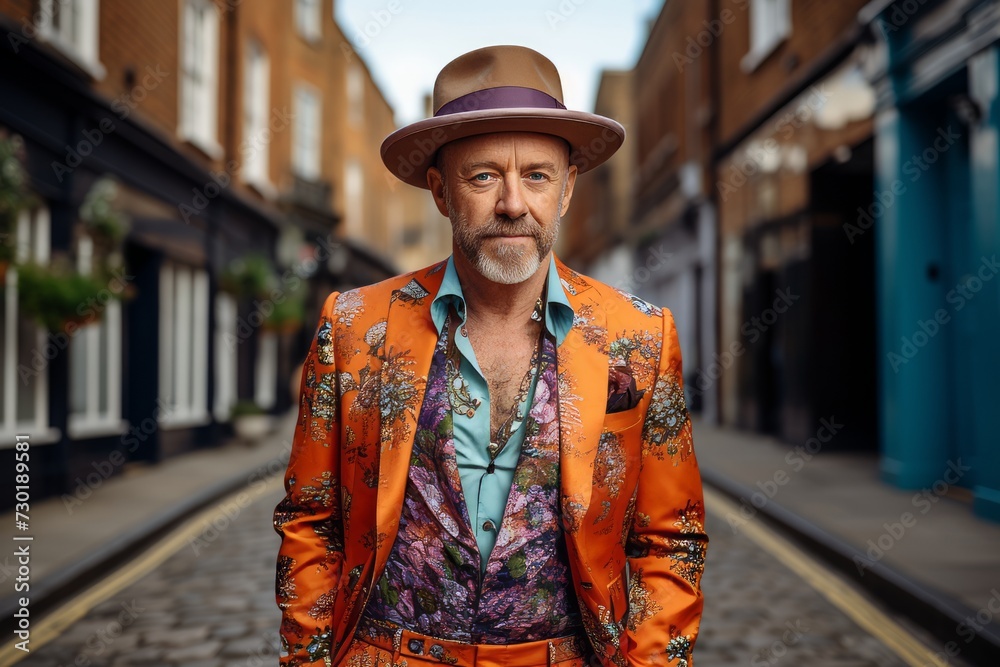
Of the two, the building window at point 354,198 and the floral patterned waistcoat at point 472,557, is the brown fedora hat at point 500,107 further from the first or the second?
the building window at point 354,198

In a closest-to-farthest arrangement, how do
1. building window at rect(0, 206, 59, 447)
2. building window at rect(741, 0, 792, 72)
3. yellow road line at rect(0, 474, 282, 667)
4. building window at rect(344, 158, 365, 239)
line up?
1. yellow road line at rect(0, 474, 282, 667)
2. building window at rect(0, 206, 59, 447)
3. building window at rect(741, 0, 792, 72)
4. building window at rect(344, 158, 365, 239)

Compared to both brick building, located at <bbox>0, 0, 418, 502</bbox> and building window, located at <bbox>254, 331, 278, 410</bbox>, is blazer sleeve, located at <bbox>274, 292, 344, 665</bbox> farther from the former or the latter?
building window, located at <bbox>254, 331, 278, 410</bbox>

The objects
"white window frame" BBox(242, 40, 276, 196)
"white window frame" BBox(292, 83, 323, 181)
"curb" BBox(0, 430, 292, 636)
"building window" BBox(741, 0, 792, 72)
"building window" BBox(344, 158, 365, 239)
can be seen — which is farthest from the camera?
"building window" BBox(344, 158, 365, 239)

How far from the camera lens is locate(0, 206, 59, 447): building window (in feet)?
27.3

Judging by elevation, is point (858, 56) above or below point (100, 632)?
above

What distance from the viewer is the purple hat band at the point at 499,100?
1.93 metres

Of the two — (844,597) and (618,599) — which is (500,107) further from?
(844,597)

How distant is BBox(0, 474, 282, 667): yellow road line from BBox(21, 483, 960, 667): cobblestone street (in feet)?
0.25

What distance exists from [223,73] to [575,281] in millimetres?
14219

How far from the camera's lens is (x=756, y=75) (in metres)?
14.8

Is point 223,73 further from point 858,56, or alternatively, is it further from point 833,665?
point 833,665

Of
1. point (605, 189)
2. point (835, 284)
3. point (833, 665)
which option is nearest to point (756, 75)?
point (835, 284)

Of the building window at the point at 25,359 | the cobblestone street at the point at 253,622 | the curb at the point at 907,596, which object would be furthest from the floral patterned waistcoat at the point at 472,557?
the building window at the point at 25,359

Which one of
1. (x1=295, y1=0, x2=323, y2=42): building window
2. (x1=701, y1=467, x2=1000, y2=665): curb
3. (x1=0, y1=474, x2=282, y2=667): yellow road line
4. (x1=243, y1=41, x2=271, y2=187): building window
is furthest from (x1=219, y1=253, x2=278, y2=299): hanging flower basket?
(x1=701, y1=467, x2=1000, y2=665): curb
